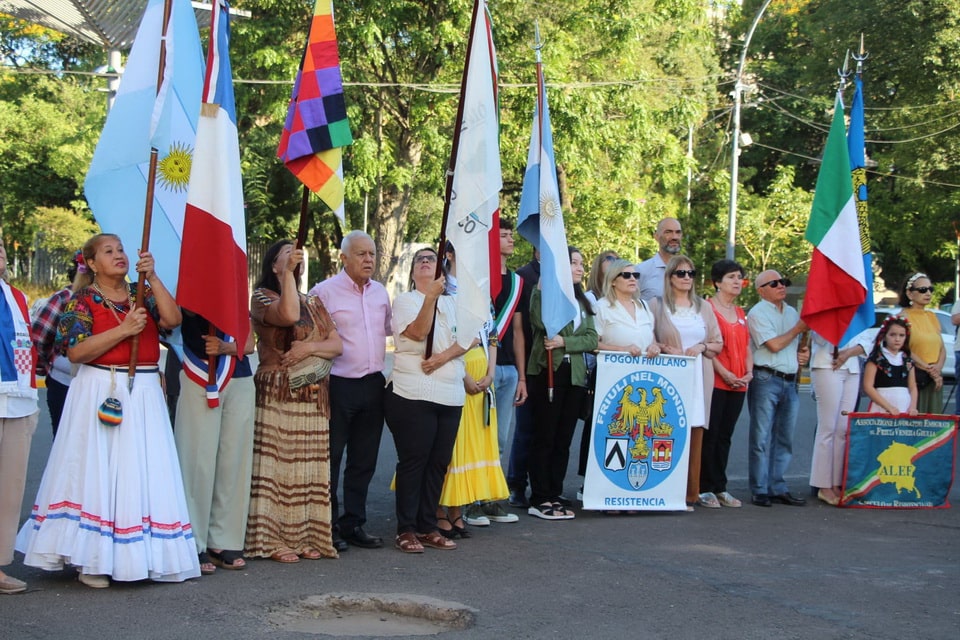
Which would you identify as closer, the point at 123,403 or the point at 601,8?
the point at 123,403

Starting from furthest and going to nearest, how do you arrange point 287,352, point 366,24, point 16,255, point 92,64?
point 92,64
point 16,255
point 366,24
point 287,352

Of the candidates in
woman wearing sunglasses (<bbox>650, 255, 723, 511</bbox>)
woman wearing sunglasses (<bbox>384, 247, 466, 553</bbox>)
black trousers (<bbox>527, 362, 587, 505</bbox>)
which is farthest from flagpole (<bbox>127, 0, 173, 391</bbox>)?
woman wearing sunglasses (<bbox>650, 255, 723, 511</bbox>)

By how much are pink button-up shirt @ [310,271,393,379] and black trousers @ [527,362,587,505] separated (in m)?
1.60

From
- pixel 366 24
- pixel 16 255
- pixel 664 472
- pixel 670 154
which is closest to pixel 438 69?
pixel 366 24

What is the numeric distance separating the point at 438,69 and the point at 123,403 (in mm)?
18115

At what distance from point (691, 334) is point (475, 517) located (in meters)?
2.28

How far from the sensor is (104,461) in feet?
19.6

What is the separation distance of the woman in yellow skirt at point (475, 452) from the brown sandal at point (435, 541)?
0.26 m

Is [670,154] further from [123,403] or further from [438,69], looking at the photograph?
[123,403]

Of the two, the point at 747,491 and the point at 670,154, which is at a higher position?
the point at 670,154

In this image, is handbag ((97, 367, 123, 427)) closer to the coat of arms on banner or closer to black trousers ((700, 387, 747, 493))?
the coat of arms on banner

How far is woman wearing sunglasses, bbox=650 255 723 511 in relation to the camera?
891cm

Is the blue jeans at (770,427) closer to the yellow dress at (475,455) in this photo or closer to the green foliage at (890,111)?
the yellow dress at (475,455)

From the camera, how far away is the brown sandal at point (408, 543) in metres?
7.15
